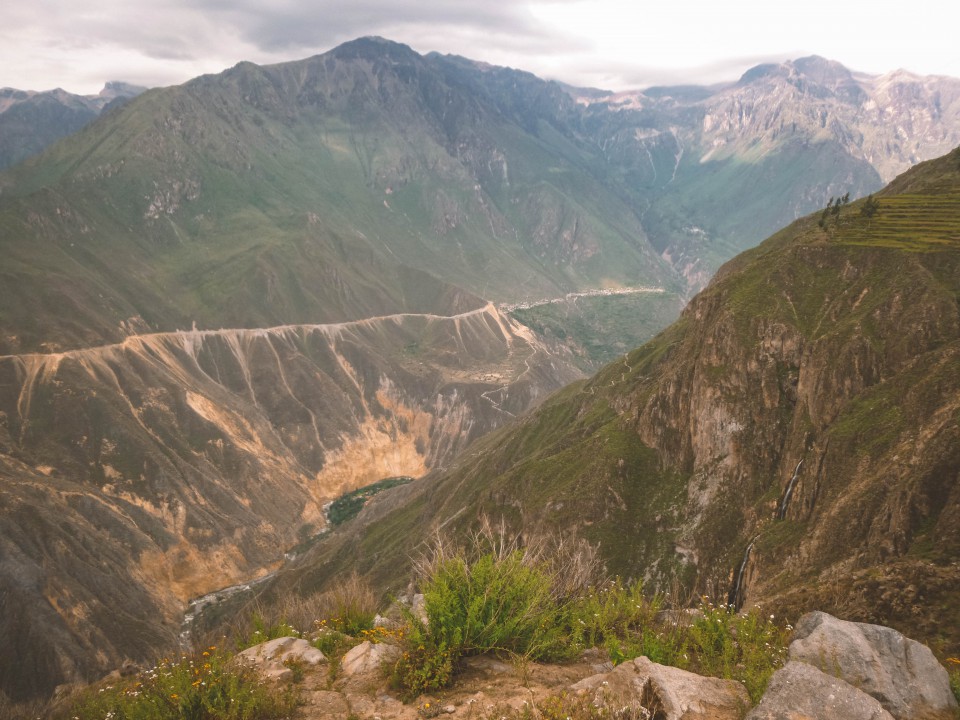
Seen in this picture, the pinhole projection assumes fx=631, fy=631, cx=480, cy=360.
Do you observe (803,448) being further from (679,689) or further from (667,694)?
(667,694)

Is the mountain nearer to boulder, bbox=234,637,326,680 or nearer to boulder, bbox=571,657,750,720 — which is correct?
boulder, bbox=571,657,750,720

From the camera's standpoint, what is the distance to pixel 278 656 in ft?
Answer: 48.7

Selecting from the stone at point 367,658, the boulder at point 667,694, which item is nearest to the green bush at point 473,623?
the stone at point 367,658

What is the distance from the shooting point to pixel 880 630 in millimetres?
11922

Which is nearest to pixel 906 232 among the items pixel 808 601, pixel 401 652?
pixel 808 601

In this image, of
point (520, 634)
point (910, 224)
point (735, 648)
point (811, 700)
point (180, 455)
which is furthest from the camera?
point (180, 455)

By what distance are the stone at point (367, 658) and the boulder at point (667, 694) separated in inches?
169

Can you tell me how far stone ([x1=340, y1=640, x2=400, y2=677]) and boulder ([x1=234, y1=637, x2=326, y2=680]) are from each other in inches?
34.8

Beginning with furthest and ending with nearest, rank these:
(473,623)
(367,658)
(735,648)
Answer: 1. (367,658)
2. (735,648)
3. (473,623)

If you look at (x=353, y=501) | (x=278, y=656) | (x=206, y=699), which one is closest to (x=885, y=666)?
(x=206, y=699)

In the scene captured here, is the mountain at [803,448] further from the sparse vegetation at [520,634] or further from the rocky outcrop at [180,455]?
the rocky outcrop at [180,455]

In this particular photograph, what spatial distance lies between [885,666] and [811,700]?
2683 millimetres

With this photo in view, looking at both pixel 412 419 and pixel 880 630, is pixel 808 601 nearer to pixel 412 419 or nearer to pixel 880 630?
pixel 880 630

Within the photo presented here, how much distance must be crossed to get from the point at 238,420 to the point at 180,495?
30300mm
